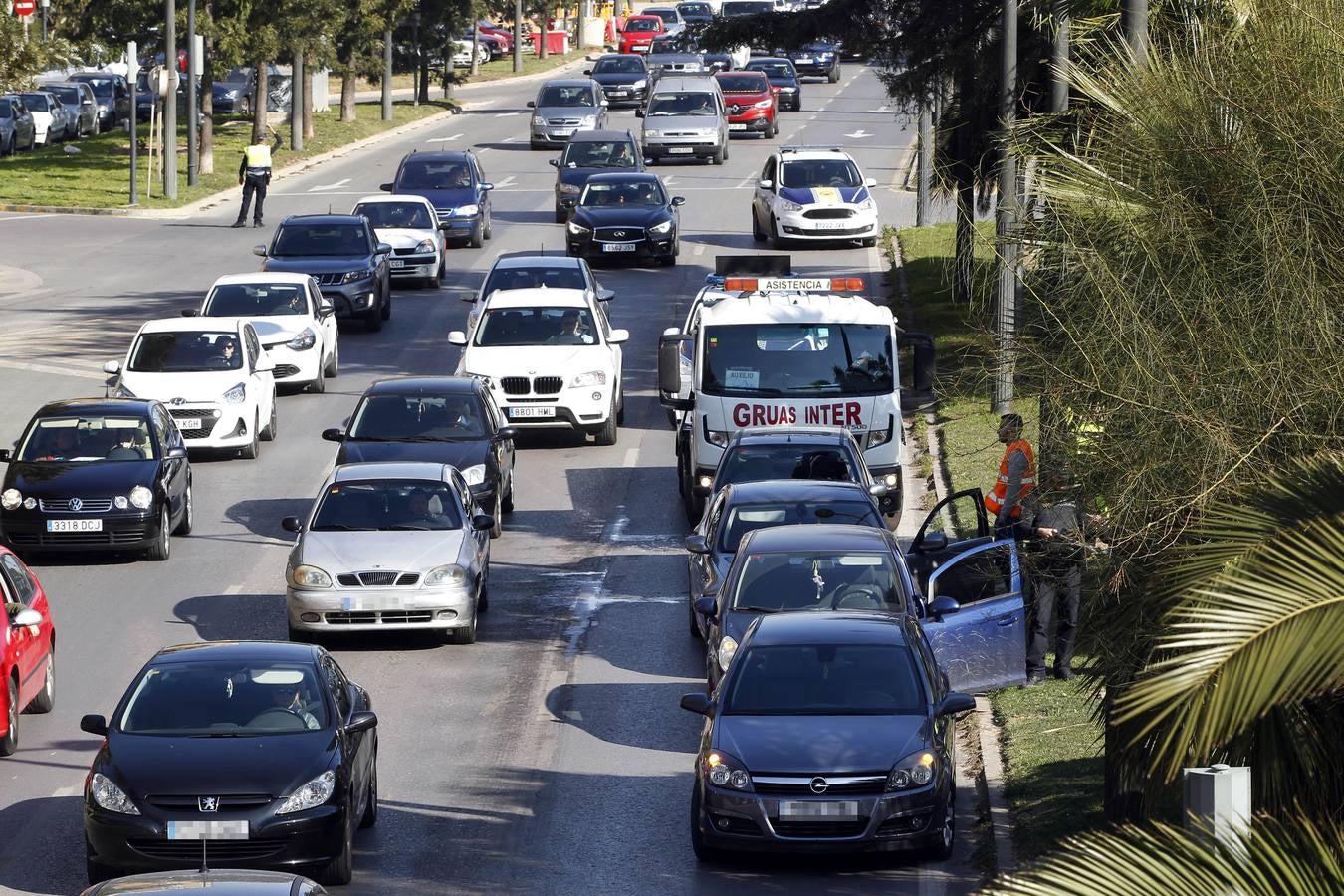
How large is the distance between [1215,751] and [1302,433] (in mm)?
1671

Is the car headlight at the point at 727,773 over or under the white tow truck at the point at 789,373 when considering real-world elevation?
under

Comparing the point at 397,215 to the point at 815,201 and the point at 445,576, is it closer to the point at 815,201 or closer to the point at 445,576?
the point at 815,201

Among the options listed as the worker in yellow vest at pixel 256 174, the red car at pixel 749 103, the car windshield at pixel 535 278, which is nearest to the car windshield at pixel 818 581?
the car windshield at pixel 535 278

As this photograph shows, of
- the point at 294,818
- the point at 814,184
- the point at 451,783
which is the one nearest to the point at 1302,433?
the point at 294,818

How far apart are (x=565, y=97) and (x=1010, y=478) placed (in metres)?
44.7

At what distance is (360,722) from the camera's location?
12484 mm

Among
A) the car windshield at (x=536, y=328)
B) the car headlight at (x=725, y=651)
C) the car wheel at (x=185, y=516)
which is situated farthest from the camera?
the car windshield at (x=536, y=328)

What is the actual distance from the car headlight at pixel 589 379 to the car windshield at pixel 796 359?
4.09 m

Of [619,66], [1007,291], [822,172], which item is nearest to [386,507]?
[1007,291]

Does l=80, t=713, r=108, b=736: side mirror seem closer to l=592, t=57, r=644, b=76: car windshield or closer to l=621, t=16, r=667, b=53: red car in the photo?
l=592, t=57, r=644, b=76: car windshield

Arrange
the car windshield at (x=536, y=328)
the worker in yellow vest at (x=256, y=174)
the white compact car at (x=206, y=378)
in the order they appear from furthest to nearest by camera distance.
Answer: the worker in yellow vest at (x=256, y=174), the car windshield at (x=536, y=328), the white compact car at (x=206, y=378)

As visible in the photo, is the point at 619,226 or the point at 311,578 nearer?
the point at 311,578

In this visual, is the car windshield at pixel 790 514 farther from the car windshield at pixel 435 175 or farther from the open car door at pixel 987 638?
the car windshield at pixel 435 175

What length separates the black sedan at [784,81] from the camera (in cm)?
6975
